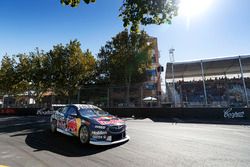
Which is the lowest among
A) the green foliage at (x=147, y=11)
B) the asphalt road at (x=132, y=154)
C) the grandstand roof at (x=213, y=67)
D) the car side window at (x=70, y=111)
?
the asphalt road at (x=132, y=154)

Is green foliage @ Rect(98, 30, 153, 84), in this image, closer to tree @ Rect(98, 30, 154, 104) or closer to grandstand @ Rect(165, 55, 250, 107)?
tree @ Rect(98, 30, 154, 104)

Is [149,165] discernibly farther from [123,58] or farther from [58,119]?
[123,58]

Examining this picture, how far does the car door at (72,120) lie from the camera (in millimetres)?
6418

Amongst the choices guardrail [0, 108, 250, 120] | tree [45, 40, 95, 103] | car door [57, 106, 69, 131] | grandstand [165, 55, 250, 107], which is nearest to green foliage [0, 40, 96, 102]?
tree [45, 40, 95, 103]

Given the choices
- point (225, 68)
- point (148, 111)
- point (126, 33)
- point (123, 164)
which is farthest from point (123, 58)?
point (123, 164)

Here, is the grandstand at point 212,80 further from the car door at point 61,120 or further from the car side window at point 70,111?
the car side window at point 70,111

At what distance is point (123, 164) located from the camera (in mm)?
3945

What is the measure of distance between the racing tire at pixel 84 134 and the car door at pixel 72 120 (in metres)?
0.38

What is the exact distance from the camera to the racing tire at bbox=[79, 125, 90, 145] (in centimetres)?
573

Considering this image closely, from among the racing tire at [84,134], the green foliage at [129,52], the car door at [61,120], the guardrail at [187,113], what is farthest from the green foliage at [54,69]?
the racing tire at [84,134]

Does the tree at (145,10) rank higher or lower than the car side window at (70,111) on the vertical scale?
higher

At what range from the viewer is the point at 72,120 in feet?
21.8

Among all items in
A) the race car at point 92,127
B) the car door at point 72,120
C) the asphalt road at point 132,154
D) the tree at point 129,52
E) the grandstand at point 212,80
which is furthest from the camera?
the tree at point 129,52

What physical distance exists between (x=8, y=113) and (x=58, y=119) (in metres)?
20.3
